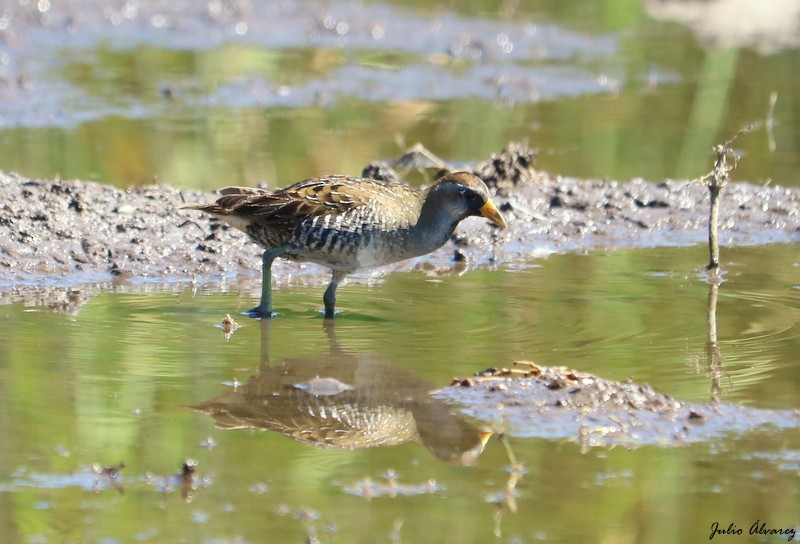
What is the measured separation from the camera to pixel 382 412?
20.3ft

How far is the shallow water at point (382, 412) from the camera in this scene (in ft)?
16.3

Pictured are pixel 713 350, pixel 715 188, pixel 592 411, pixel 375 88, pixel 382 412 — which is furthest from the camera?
pixel 375 88

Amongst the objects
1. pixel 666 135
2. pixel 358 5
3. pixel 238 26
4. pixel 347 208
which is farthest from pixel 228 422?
pixel 358 5

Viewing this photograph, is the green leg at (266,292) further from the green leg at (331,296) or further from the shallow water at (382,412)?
the green leg at (331,296)

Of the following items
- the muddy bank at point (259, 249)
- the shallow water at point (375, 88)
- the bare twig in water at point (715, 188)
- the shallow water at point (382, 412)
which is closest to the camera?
the shallow water at point (382, 412)

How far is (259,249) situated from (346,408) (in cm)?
330

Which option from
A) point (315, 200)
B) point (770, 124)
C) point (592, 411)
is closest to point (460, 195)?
point (315, 200)

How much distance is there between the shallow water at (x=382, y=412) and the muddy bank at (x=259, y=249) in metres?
0.46

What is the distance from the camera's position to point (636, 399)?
605 centimetres

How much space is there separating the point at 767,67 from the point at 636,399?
38.3 feet

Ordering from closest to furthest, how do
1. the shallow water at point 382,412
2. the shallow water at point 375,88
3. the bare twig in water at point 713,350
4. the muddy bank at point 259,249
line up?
the shallow water at point 382,412
the bare twig in water at point 713,350
the muddy bank at point 259,249
the shallow water at point 375,88

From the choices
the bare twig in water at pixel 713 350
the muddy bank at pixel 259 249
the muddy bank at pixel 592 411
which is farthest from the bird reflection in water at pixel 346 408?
the muddy bank at pixel 259 249

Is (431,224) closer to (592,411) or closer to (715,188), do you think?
(715,188)

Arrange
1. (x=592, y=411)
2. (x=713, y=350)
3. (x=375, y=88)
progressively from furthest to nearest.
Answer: (x=375, y=88) → (x=713, y=350) → (x=592, y=411)
